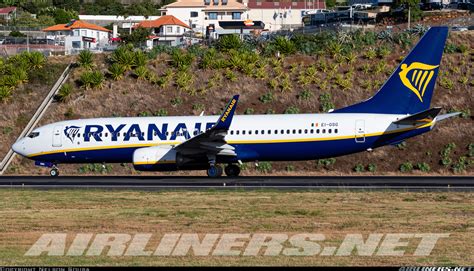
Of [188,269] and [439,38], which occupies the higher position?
[439,38]

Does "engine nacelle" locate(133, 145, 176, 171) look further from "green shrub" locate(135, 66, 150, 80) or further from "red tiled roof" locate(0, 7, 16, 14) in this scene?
"red tiled roof" locate(0, 7, 16, 14)

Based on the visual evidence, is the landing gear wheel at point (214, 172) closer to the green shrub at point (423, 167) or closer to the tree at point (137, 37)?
the green shrub at point (423, 167)

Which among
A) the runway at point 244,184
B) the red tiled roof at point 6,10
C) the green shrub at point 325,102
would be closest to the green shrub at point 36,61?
the green shrub at point 325,102

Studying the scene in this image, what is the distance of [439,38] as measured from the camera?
43844mm

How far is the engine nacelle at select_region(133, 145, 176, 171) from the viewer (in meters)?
42.9

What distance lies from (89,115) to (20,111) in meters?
4.74

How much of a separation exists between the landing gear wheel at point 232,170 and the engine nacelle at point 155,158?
3.93m

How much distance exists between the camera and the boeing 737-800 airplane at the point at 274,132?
42938 mm

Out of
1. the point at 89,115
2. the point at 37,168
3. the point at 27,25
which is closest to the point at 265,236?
the point at 37,168

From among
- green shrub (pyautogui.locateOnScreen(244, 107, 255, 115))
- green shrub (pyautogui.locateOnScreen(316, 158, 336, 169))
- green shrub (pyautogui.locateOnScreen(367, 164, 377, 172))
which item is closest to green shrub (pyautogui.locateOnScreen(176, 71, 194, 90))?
green shrub (pyautogui.locateOnScreen(244, 107, 255, 115))

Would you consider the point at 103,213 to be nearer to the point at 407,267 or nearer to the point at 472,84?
the point at 407,267

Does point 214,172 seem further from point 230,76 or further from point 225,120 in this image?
point 230,76

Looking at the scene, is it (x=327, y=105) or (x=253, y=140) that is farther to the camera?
(x=327, y=105)

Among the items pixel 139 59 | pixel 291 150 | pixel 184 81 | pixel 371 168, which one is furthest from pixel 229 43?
pixel 291 150
